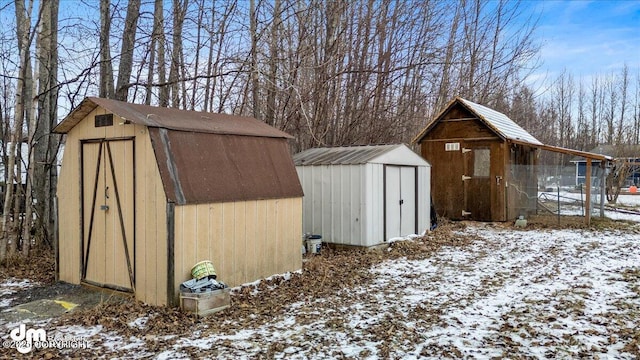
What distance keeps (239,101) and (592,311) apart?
8.89 m

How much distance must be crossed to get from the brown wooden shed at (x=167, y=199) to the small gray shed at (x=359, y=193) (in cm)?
206

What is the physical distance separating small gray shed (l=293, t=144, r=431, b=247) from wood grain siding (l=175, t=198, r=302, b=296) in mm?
1922

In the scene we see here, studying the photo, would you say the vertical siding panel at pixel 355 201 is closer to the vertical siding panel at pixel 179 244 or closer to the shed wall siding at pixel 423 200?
the shed wall siding at pixel 423 200

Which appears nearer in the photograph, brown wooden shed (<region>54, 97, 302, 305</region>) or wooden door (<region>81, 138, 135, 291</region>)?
brown wooden shed (<region>54, 97, 302, 305</region>)

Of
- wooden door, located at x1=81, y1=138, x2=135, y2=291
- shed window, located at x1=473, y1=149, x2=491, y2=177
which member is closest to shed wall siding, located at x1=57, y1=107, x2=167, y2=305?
wooden door, located at x1=81, y1=138, x2=135, y2=291

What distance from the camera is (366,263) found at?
26.4 feet

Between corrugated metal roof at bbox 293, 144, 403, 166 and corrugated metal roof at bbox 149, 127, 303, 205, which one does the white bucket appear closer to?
corrugated metal roof at bbox 293, 144, 403, 166

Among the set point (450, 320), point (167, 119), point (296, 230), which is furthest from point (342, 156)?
point (450, 320)

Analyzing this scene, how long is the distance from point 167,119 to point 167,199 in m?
1.17

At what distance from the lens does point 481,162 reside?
1355cm

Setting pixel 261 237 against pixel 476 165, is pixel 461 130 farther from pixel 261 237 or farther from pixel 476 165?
pixel 261 237

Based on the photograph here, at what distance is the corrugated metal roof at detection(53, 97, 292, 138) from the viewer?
566 centimetres

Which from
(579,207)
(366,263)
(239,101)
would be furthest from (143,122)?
(579,207)

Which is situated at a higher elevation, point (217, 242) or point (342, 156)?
point (342, 156)
